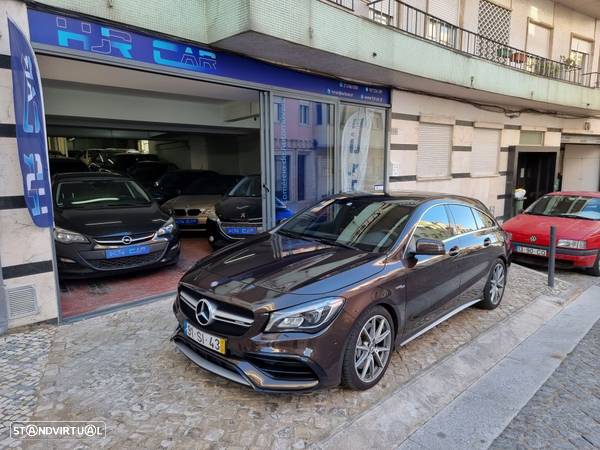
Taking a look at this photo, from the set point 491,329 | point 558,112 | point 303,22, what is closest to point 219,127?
point 303,22

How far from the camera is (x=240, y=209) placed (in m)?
7.22

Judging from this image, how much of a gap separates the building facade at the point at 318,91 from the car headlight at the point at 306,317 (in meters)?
2.92

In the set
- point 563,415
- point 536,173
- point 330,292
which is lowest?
point 563,415

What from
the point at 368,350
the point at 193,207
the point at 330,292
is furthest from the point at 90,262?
the point at 368,350

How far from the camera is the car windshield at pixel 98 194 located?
6047 mm

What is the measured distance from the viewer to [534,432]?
2830 mm

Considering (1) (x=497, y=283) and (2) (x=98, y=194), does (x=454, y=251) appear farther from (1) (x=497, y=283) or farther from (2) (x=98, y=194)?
(2) (x=98, y=194)

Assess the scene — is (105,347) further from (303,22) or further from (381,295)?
(303,22)

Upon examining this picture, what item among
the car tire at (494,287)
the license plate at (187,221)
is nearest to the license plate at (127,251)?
the license plate at (187,221)

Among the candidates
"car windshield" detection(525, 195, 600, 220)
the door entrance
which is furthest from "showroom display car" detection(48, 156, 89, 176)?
the door entrance

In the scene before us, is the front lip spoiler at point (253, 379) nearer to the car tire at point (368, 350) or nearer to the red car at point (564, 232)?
the car tire at point (368, 350)

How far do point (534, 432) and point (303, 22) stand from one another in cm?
510

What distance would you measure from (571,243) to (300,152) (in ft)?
15.8

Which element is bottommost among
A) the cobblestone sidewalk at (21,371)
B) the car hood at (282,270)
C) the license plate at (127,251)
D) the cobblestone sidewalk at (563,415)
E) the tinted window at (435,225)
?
the cobblestone sidewalk at (563,415)
